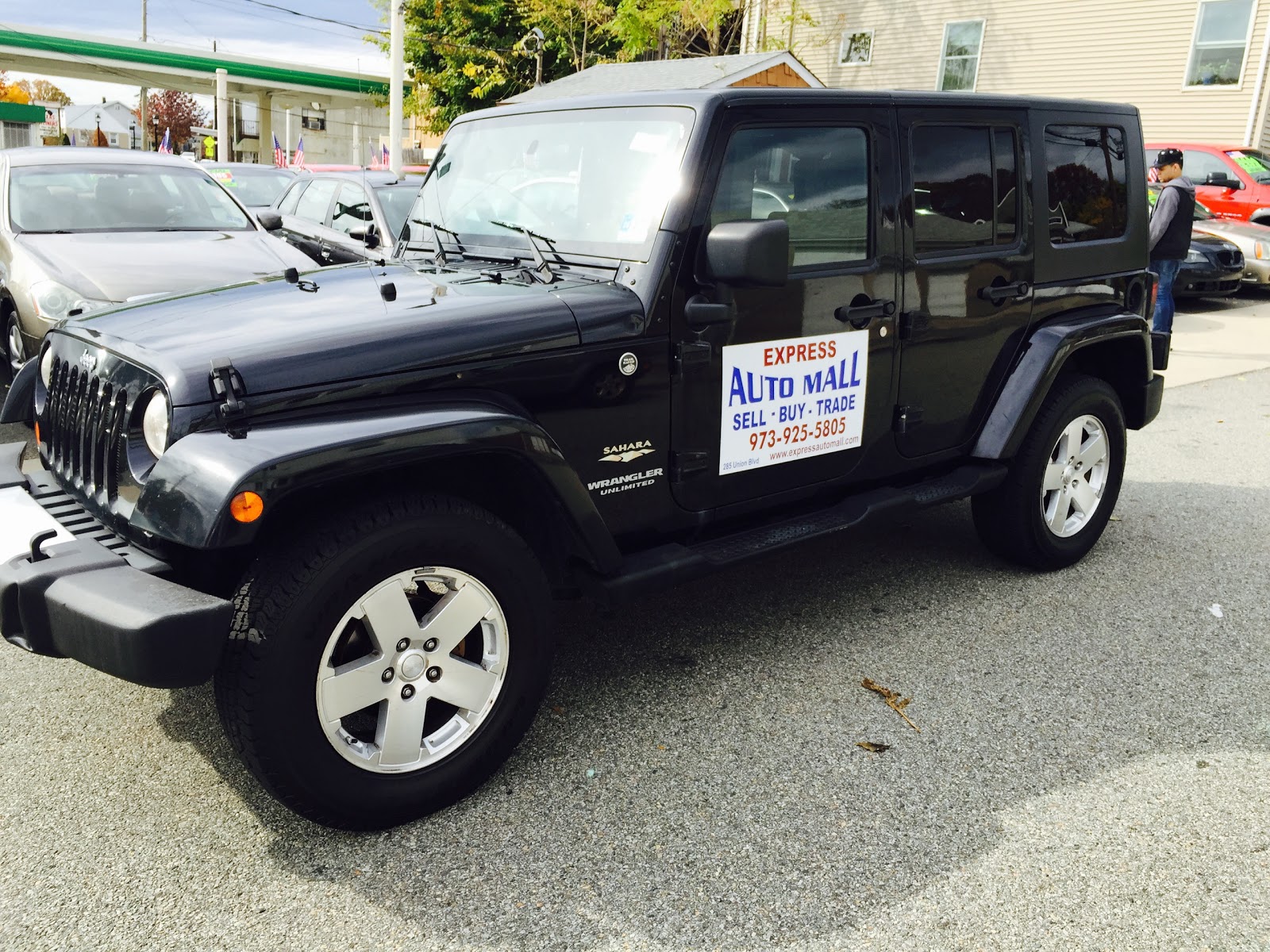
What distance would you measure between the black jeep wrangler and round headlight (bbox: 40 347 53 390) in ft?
0.07

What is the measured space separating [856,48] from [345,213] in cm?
1681

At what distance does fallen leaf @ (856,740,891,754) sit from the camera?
324cm

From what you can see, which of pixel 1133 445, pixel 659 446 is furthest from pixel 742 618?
pixel 1133 445

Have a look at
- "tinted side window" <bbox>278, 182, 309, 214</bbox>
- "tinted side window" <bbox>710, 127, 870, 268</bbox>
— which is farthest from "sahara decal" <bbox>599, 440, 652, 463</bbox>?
"tinted side window" <bbox>278, 182, 309, 214</bbox>

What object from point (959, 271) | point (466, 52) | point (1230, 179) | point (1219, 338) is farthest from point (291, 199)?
point (466, 52)

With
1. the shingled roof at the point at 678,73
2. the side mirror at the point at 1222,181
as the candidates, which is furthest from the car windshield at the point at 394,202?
the side mirror at the point at 1222,181

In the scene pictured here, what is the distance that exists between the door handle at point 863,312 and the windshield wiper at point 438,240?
4.31 ft

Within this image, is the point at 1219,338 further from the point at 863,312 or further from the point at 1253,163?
the point at 863,312

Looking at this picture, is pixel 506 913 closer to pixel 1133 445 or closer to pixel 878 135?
pixel 878 135

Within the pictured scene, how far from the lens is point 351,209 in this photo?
9523 millimetres

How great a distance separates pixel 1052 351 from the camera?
168 inches

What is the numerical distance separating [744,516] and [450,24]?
27914mm

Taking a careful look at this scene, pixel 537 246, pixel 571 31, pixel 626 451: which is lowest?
pixel 626 451

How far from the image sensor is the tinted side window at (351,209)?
30.5 ft
